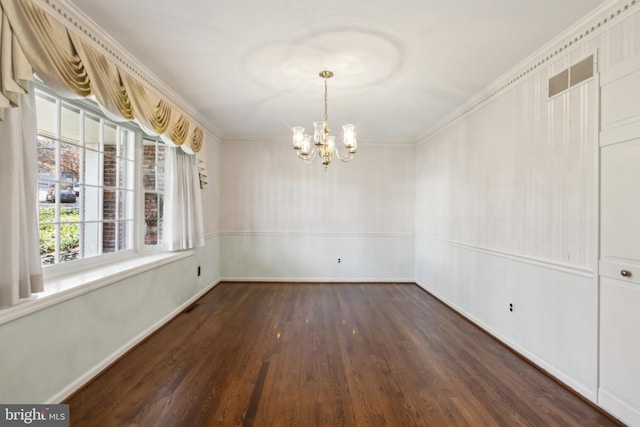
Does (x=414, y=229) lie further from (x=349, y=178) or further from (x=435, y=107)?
(x=435, y=107)

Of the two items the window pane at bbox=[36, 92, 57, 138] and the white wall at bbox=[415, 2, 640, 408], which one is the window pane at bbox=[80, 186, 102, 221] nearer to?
the window pane at bbox=[36, 92, 57, 138]

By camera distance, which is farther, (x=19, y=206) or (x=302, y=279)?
(x=302, y=279)

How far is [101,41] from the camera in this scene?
2.25 meters

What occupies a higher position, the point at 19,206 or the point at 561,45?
the point at 561,45

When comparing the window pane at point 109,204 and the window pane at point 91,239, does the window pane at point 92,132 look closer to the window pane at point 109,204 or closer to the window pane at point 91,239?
the window pane at point 109,204

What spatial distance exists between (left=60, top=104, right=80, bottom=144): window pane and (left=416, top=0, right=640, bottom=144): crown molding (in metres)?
3.96

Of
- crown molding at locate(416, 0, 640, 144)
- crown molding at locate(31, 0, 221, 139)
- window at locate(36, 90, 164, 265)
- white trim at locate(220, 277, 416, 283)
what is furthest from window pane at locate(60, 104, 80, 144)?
crown molding at locate(416, 0, 640, 144)

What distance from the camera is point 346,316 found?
367 centimetres

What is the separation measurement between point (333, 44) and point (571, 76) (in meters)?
1.89

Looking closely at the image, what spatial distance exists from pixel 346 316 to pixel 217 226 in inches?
112

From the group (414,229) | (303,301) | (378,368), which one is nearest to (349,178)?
(414,229)

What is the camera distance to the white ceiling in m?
1.96

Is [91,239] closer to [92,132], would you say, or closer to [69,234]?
[69,234]

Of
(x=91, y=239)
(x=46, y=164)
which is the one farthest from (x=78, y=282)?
(x=46, y=164)
